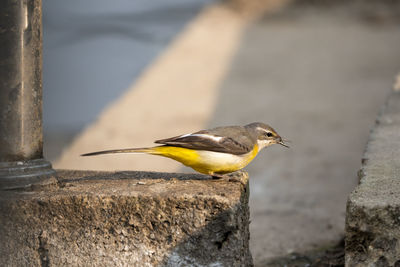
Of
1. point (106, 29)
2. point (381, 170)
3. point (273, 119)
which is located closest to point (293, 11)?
point (106, 29)

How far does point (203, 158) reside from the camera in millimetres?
3559

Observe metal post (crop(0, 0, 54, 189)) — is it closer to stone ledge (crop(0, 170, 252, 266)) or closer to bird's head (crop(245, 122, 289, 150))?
stone ledge (crop(0, 170, 252, 266))

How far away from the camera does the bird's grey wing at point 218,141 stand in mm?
3529

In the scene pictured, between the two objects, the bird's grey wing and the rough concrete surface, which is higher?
the bird's grey wing

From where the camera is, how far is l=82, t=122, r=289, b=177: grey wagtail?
352 cm

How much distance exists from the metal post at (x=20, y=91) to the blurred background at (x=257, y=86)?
2.16 metres

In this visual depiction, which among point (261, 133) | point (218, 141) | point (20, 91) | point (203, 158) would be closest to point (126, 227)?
point (203, 158)

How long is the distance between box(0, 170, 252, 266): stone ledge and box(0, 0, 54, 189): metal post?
0.15 meters

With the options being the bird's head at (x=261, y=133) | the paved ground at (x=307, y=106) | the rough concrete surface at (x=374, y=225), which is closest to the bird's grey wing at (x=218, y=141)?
the bird's head at (x=261, y=133)

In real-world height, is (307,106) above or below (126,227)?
below

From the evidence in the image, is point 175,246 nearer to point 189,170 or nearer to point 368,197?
point 368,197

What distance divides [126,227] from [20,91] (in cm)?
97

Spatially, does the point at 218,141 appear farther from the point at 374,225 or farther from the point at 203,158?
the point at 374,225

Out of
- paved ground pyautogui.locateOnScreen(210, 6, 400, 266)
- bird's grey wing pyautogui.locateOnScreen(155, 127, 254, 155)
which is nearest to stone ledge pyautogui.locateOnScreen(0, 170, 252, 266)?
bird's grey wing pyautogui.locateOnScreen(155, 127, 254, 155)
